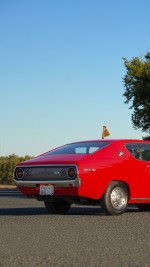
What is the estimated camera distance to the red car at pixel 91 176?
10141 millimetres

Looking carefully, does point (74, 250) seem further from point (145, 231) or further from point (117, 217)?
point (117, 217)

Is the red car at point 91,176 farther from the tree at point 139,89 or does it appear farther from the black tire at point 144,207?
the tree at point 139,89

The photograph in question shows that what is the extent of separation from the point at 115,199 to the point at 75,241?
143 inches

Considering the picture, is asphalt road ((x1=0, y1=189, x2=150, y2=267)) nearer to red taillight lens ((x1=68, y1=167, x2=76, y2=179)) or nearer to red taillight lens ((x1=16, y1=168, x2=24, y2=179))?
red taillight lens ((x1=68, y1=167, x2=76, y2=179))

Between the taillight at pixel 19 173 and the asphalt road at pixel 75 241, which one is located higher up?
the taillight at pixel 19 173

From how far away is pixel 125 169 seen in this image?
10828mm

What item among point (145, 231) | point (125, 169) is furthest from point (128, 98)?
point (145, 231)

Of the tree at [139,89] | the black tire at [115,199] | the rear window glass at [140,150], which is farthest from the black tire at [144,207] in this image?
the tree at [139,89]

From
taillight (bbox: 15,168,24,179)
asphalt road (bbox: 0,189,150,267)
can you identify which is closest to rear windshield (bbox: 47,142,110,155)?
taillight (bbox: 15,168,24,179)

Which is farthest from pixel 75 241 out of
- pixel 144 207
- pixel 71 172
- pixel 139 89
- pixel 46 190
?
pixel 139 89

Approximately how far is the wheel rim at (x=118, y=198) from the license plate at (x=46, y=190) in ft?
3.71

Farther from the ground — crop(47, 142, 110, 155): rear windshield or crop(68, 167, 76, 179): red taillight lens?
crop(47, 142, 110, 155): rear windshield

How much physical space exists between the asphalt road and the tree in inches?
1159

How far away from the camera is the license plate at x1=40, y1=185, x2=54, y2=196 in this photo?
1029cm
